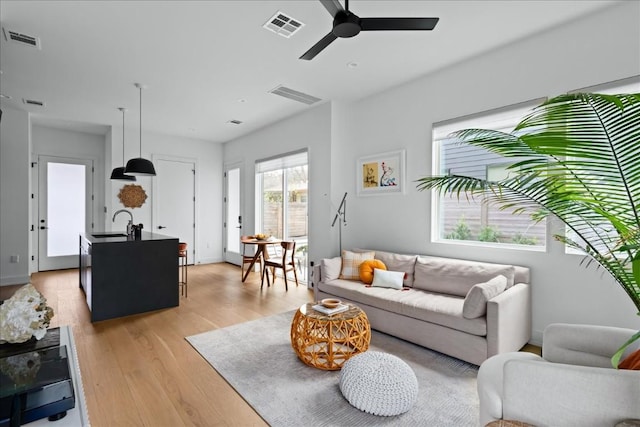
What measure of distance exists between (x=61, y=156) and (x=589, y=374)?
8.21 metres

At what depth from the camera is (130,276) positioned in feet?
12.4

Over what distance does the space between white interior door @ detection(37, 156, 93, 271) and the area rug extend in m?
5.11

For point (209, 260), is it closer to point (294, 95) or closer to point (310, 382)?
point (294, 95)

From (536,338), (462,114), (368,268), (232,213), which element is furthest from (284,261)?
(536,338)

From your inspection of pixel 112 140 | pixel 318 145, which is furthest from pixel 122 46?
pixel 112 140

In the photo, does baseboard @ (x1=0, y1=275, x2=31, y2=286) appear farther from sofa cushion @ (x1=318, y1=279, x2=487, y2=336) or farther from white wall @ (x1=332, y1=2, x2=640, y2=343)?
white wall @ (x1=332, y1=2, x2=640, y2=343)

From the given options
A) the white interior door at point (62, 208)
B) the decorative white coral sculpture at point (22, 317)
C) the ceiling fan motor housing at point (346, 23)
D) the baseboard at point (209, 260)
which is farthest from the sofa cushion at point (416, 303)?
the white interior door at point (62, 208)

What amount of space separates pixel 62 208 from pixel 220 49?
17.7 ft

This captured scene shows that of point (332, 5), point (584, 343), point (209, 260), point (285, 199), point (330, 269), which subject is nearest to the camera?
point (584, 343)

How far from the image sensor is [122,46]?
3.18 m

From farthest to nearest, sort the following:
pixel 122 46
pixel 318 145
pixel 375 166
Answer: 1. pixel 318 145
2. pixel 375 166
3. pixel 122 46

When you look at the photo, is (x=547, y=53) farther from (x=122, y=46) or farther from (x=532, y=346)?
(x=122, y=46)

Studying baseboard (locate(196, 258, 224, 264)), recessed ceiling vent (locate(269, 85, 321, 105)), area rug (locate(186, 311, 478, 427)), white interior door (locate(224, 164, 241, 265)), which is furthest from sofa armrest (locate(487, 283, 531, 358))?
baseboard (locate(196, 258, 224, 264))

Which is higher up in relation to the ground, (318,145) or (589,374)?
(318,145)
